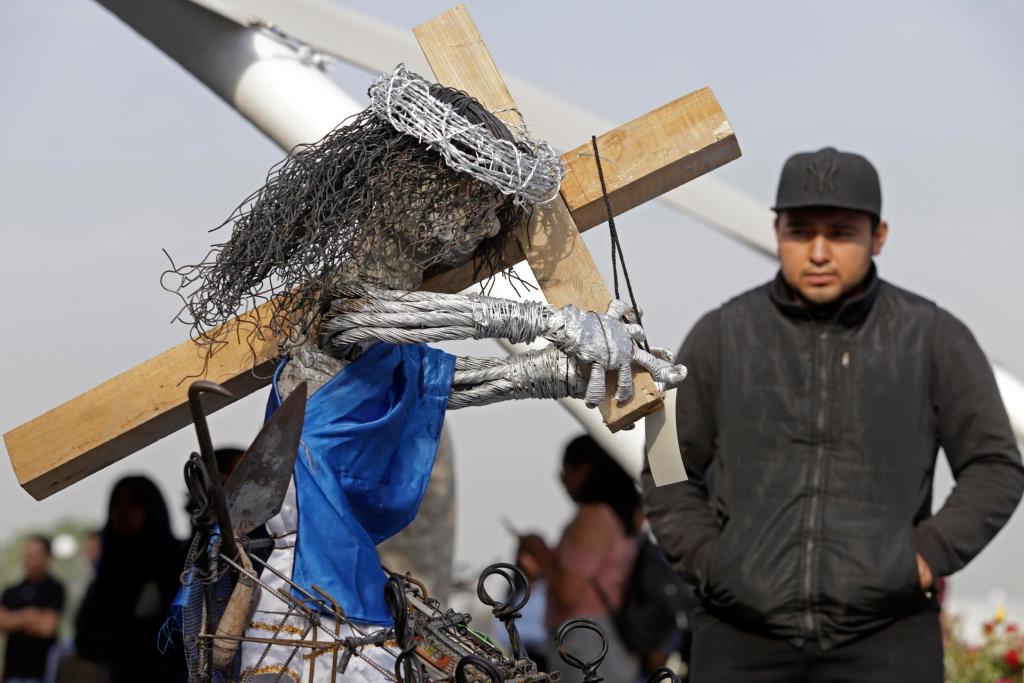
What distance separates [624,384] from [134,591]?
2837 mm

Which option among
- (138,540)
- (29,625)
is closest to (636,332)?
(138,540)

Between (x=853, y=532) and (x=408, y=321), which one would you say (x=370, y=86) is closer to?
(x=408, y=321)

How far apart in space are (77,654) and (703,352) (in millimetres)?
2772

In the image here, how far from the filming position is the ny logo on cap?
9.20 ft

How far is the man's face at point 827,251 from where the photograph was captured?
9.25ft

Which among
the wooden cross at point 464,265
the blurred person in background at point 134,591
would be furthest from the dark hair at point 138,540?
the wooden cross at point 464,265

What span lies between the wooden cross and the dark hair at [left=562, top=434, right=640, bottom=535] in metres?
2.31

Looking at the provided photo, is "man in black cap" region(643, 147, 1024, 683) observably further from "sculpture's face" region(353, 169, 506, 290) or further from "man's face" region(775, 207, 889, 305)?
"sculpture's face" region(353, 169, 506, 290)

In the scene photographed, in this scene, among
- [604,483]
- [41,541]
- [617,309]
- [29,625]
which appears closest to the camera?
[617,309]

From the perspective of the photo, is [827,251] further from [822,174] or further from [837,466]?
[837,466]

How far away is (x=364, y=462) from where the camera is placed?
2.47 m

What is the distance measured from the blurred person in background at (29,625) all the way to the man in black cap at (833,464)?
3.83m

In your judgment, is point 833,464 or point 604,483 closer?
point 833,464

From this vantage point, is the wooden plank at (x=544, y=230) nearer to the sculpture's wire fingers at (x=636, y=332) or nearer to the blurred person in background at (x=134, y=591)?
the sculpture's wire fingers at (x=636, y=332)
